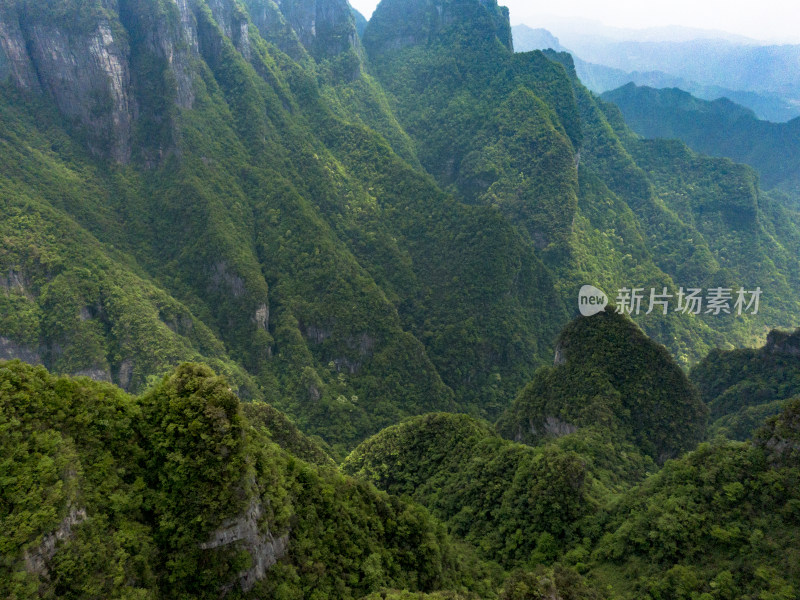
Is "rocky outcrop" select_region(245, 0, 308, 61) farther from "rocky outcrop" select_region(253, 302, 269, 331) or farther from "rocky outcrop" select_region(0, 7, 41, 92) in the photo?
"rocky outcrop" select_region(253, 302, 269, 331)

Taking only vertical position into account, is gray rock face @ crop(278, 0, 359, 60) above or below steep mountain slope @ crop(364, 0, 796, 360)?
above

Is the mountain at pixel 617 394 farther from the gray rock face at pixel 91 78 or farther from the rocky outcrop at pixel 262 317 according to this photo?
the gray rock face at pixel 91 78

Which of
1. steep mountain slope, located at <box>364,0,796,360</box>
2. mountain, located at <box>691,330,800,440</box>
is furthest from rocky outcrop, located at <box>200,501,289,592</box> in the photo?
steep mountain slope, located at <box>364,0,796,360</box>

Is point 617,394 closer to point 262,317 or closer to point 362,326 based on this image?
point 362,326

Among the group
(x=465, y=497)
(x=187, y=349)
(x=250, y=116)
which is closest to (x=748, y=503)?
(x=465, y=497)

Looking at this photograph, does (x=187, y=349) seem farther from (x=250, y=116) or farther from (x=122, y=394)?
(x=250, y=116)

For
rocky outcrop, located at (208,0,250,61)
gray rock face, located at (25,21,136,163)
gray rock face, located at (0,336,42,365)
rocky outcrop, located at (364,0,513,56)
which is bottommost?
gray rock face, located at (0,336,42,365)

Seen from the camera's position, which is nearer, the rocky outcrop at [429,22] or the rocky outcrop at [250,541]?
the rocky outcrop at [250,541]

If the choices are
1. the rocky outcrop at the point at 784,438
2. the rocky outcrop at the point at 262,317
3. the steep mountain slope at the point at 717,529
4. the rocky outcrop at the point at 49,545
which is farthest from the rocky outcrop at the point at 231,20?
the rocky outcrop at the point at 784,438
